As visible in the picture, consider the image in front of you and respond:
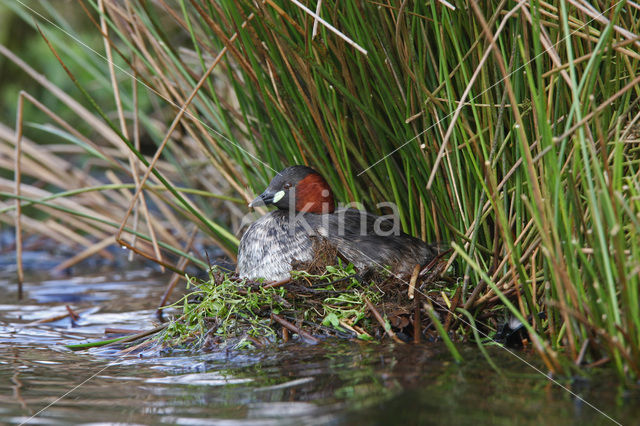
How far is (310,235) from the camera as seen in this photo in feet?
12.1

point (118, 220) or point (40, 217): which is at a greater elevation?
point (40, 217)

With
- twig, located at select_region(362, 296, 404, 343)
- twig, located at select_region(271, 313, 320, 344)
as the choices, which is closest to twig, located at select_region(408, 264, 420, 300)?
twig, located at select_region(362, 296, 404, 343)

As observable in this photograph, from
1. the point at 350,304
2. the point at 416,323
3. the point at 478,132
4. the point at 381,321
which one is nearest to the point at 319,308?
the point at 350,304

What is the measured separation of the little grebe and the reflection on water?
0.67 metres

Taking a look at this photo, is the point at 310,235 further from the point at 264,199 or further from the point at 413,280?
the point at 413,280

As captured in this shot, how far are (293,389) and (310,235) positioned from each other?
4.32 feet

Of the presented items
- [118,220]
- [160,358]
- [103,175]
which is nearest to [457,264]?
[160,358]

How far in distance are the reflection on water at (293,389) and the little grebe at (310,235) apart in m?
0.67

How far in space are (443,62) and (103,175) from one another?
613cm

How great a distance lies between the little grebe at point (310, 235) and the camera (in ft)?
11.8

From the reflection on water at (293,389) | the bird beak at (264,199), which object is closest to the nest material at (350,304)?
the reflection on water at (293,389)

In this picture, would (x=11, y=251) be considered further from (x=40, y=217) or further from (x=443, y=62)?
(x=443, y=62)

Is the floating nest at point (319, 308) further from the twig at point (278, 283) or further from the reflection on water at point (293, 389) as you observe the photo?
the reflection on water at point (293, 389)

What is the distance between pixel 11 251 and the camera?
6789 millimetres
